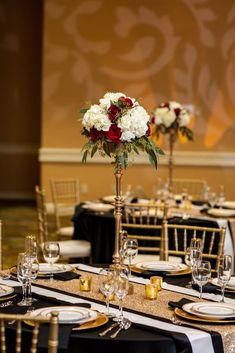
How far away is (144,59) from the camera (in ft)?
36.1

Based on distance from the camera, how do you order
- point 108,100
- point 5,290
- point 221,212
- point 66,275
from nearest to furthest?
1. point 5,290
2. point 108,100
3. point 66,275
4. point 221,212

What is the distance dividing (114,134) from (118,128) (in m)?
0.04

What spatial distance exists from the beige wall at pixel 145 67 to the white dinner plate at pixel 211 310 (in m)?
8.07

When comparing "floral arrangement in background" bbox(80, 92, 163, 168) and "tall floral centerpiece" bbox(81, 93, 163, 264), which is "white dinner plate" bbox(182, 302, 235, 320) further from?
"floral arrangement in background" bbox(80, 92, 163, 168)

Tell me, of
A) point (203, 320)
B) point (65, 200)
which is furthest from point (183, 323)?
point (65, 200)

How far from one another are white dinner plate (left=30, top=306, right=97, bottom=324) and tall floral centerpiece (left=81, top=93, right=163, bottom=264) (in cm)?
65

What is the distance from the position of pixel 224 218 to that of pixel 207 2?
5750mm

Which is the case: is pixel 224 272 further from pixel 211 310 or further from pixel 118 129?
pixel 118 129

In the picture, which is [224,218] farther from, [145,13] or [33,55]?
[33,55]

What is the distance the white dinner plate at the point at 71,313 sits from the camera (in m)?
2.63

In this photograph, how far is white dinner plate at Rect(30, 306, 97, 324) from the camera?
8.64ft

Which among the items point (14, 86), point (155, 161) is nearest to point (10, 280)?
point (155, 161)

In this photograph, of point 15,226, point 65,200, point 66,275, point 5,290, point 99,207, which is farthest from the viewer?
point 65,200

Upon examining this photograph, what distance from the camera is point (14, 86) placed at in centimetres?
1258
